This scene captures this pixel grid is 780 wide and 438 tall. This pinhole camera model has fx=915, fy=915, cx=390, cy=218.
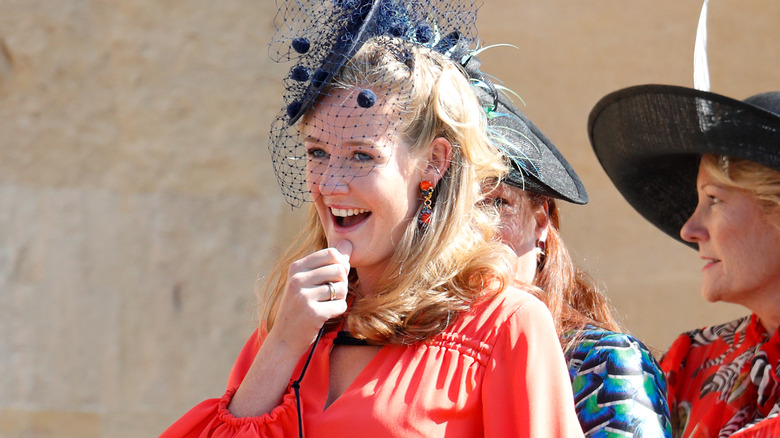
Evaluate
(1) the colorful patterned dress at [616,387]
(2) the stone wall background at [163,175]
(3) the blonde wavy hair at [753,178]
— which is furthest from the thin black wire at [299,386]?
(2) the stone wall background at [163,175]

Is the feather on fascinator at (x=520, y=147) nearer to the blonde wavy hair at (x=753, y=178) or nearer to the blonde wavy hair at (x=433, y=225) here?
the blonde wavy hair at (x=433, y=225)

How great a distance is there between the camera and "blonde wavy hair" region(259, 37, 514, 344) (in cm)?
179

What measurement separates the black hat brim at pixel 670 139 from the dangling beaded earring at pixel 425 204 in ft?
2.54

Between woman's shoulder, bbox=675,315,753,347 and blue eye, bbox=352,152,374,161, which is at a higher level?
blue eye, bbox=352,152,374,161

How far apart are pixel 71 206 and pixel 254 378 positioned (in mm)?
2327

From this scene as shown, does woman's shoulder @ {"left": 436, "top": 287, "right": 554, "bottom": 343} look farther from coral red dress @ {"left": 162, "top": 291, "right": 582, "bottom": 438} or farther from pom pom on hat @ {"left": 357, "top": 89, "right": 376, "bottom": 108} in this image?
pom pom on hat @ {"left": 357, "top": 89, "right": 376, "bottom": 108}

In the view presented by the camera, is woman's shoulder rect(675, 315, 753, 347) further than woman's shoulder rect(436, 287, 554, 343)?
Yes

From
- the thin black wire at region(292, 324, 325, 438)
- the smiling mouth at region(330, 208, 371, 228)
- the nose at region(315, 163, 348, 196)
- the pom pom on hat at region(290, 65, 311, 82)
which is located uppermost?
the pom pom on hat at region(290, 65, 311, 82)

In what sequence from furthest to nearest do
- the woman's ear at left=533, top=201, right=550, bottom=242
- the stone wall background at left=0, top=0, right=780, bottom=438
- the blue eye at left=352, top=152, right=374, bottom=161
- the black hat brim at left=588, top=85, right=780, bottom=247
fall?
the stone wall background at left=0, top=0, right=780, bottom=438 < the woman's ear at left=533, top=201, right=550, bottom=242 < the black hat brim at left=588, top=85, right=780, bottom=247 < the blue eye at left=352, top=152, right=374, bottom=161

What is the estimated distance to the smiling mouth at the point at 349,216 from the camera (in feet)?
6.05

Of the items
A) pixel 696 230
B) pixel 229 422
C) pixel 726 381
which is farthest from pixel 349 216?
pixel 726 381

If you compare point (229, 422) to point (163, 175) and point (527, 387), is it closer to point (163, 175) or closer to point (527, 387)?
point (527, 387)

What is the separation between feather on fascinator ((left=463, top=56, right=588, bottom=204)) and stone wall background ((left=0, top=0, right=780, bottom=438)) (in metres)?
1.32

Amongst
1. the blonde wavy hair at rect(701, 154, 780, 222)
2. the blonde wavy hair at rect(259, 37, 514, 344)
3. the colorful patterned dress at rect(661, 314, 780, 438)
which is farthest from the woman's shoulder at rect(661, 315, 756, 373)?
the blonde wavy hair at rect(259, 37, 514, 344)
